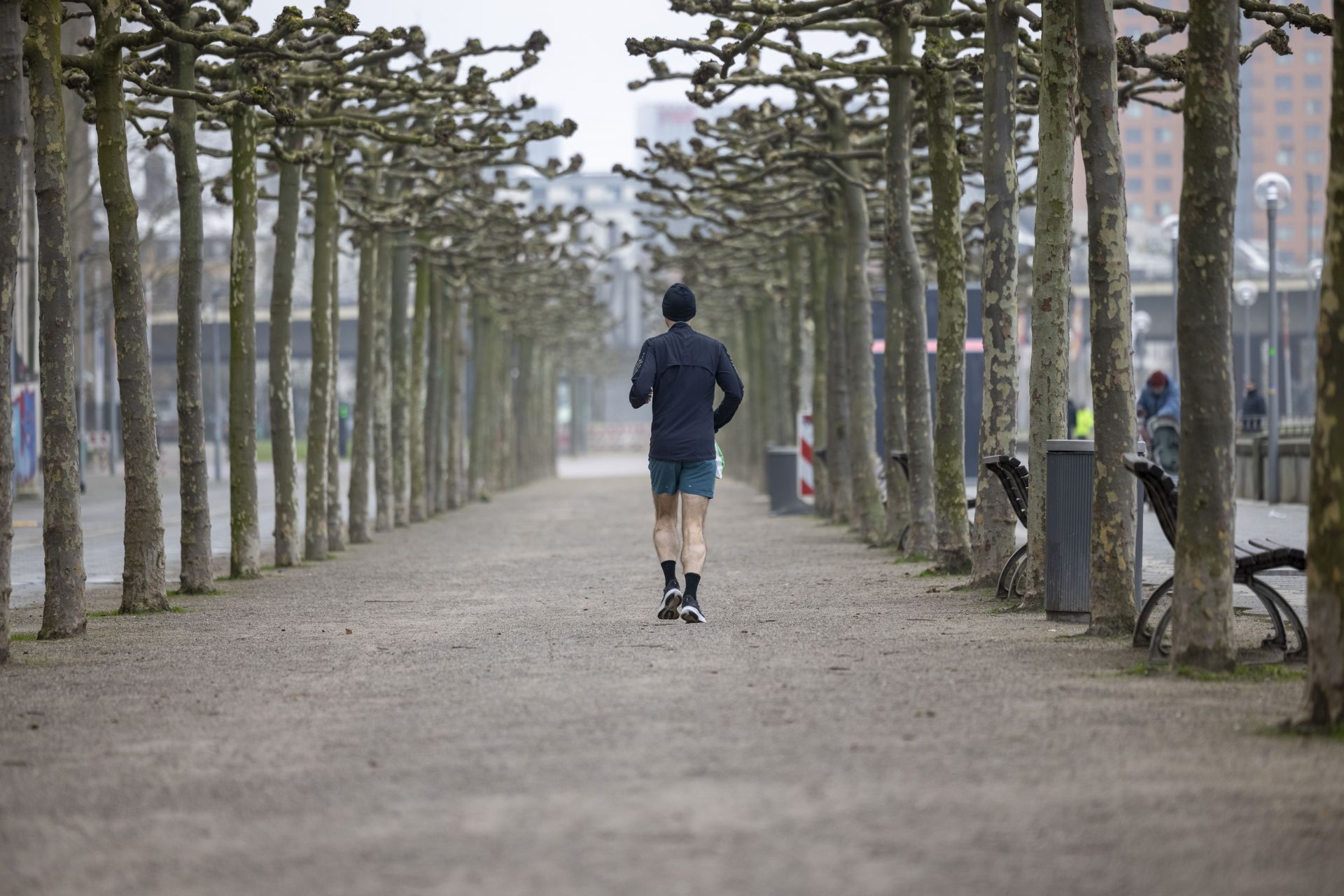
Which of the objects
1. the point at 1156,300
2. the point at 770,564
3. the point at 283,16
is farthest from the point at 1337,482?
the point at 1156,300

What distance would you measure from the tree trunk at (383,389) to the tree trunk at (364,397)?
85 mm

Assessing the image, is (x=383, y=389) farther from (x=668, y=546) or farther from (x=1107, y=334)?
(x=1107, y=334)

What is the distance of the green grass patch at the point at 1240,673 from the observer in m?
9.94

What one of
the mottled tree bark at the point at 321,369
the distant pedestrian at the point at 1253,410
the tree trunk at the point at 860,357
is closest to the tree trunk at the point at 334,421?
the mottled tree bark at the point at 321,369

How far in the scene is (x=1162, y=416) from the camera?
28.4m

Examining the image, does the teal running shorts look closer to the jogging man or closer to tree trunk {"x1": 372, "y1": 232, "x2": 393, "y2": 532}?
the jogging man

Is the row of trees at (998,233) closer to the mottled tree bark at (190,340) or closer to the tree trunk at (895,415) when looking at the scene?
the tree trunk at (895,415)

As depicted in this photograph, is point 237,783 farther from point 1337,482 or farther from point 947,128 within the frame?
point 947,128

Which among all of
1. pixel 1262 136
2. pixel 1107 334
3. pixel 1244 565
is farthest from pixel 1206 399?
pixel 1262 136

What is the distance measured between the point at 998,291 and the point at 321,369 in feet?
32.7

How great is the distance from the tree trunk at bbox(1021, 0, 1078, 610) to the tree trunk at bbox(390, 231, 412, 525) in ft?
61.8

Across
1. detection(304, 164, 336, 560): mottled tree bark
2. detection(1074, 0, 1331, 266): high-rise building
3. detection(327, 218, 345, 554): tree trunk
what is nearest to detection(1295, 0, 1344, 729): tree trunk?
detection(304, 164, 336, 560): mottled tree bark

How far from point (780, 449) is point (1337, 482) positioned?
97.1 ft

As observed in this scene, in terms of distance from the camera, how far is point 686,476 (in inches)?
546
